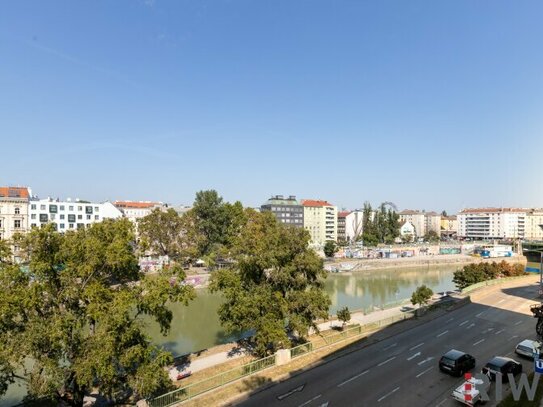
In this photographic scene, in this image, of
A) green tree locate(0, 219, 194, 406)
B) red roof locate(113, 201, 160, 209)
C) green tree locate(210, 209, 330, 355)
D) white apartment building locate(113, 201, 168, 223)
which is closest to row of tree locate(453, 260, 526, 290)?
green tree locate(210, 209, 330, 355)

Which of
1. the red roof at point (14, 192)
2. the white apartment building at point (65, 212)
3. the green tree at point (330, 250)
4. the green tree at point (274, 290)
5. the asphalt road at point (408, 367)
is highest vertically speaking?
the red roof at point (14, 192)

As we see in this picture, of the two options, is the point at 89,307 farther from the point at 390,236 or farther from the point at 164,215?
the point at 390,236

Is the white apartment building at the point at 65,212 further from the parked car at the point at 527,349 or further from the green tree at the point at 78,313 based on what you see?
the parked car at the point at 527,349

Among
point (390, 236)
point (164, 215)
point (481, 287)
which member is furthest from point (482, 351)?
point (390, 236)

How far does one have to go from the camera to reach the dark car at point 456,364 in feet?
67.0

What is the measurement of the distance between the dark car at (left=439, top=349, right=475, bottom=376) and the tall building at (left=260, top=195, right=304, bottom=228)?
361 ft

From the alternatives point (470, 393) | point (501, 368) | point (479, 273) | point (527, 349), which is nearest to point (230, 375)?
point (470, 393)

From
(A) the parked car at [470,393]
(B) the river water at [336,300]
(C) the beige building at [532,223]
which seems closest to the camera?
(A) the parked car at [470,393]

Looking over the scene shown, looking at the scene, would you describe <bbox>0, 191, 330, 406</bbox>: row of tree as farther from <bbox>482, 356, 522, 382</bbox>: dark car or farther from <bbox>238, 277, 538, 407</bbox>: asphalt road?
<bbox>482, 356, 522, 382</bbox>: dark car

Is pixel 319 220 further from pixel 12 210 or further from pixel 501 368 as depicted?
pixel 501 368

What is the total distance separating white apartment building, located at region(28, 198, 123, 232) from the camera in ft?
272

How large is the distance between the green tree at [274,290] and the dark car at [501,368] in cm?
984

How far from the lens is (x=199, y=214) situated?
84.1 metres

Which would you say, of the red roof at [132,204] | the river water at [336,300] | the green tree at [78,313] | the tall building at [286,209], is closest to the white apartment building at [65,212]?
the red roof at [132,204]
